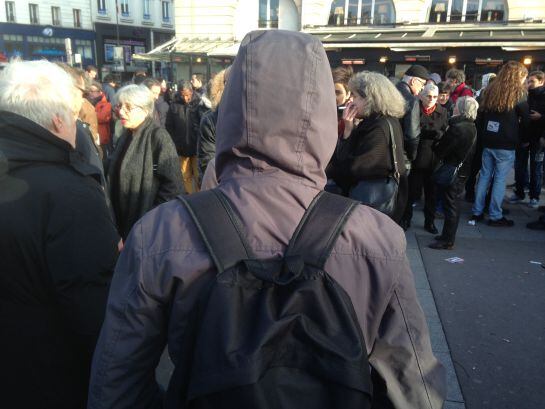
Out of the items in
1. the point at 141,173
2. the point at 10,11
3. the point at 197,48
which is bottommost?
the point at 141,173

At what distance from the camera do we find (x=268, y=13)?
Answer: 23109 mm

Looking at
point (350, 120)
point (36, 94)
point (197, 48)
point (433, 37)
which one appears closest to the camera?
point (36, 94)

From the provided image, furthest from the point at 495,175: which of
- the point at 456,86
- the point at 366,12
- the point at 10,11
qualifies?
the point at 10,11

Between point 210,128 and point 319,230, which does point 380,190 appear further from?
point 319,230

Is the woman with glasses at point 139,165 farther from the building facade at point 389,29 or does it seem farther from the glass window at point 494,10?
the glass window at point 494,10

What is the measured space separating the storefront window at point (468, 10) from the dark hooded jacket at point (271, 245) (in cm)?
Answer: 2025

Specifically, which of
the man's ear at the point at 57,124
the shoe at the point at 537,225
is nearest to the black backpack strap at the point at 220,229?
the man's ear at the point at 57,124

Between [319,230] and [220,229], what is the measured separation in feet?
0.81

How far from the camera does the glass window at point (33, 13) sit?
140ft

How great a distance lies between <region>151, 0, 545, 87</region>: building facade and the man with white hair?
51.5 feet

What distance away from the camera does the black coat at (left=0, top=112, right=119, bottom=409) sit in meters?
1.72

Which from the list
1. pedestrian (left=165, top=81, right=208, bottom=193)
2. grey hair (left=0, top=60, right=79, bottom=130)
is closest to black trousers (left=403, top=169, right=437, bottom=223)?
pedestrian (left=165, top=81, right=208, bottom=193)

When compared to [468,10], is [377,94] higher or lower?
lower

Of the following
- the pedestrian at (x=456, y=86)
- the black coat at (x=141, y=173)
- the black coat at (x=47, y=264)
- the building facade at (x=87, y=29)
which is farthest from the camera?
the building facade at (x=87, y=29)
